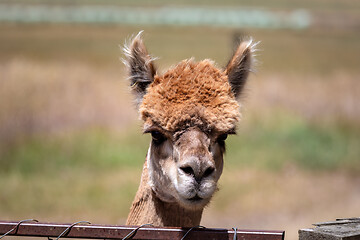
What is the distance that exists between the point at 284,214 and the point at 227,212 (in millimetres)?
1798

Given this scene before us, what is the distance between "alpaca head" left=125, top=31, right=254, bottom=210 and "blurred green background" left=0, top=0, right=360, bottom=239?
10.5 m

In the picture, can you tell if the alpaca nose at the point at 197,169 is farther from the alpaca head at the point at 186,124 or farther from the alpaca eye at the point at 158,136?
the alpaca eye at the point at 158,136

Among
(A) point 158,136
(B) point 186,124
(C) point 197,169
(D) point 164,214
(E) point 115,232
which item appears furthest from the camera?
(D) point 164,214

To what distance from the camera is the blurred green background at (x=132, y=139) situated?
1998 cm

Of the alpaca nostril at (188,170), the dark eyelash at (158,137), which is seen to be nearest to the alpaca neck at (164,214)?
the dark eyelash at (158,137)

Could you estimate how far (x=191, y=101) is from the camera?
5.47 metres

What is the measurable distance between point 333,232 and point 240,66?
259cm

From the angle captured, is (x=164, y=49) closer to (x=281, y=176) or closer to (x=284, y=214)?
(x=281, y=176)

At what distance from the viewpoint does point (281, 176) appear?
22812 mm

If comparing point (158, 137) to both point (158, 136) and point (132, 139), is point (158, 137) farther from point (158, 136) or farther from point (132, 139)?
point (132, 139)

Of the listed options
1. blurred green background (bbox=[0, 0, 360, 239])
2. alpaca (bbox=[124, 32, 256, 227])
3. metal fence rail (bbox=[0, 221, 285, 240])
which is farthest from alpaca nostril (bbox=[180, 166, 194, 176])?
blurred green background (bbox=[0, 0, 360, 239])

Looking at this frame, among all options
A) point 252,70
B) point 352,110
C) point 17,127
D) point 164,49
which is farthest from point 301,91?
point 252,70

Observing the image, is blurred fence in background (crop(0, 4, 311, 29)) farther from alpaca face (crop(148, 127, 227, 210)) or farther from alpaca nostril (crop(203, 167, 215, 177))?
alpaca nostril (crop(203, 167, 215, 177))

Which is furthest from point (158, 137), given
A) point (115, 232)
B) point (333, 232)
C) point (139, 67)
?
point (333, 232)
